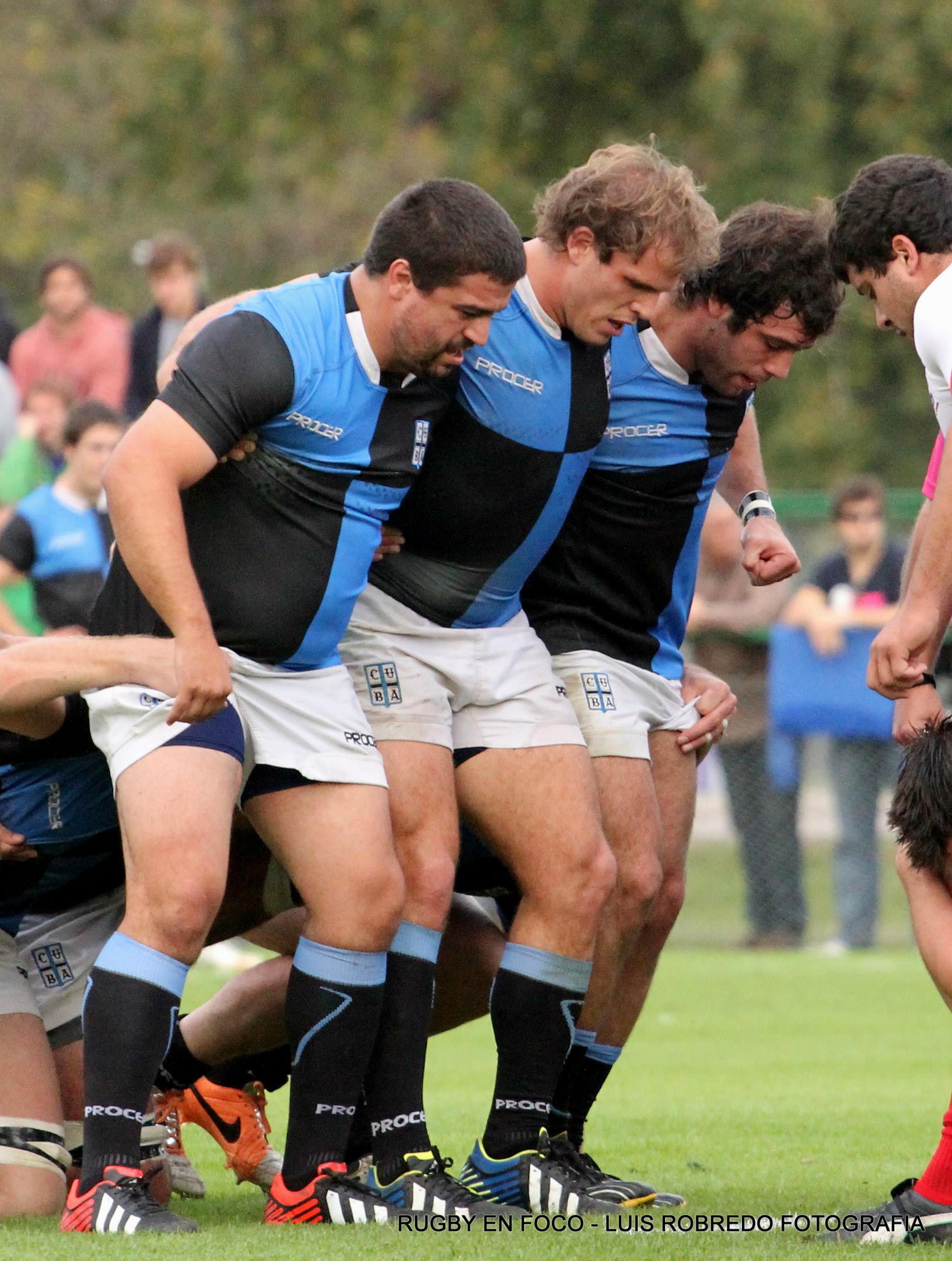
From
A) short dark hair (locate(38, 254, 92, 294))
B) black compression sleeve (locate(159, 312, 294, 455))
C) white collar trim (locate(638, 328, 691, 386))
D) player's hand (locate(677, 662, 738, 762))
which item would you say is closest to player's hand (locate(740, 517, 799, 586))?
player's hand (locate(677, 662, 738, 762))

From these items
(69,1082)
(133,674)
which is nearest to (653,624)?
(133,674)

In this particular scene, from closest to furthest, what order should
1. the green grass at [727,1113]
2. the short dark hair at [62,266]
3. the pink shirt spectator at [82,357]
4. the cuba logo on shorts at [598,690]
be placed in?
1. the green grass at [727,1113]
2. the cuba logo on shorts at [598,690]
3. the short dark hair at [62,266]
4. the pink shirt spectator at [82,357]

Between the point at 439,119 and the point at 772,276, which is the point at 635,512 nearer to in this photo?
the point at 772,276

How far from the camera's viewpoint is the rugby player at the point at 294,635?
156 inches

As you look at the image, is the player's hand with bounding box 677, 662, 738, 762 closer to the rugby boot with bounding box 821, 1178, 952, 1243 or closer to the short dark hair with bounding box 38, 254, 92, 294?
the rugby boot with bounding box 821, 1178, 952, 1243

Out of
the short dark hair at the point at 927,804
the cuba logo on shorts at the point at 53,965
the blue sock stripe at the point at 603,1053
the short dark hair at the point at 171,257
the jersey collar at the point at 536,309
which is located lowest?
the blue sock stripe at the point at 603,1053

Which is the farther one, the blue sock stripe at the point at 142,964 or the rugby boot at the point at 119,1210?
the blue sock stripe at the point at 142,964

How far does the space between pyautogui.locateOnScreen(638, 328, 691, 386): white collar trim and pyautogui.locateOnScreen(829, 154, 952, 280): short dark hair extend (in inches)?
24.0

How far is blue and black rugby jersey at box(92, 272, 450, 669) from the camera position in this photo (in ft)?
13.6

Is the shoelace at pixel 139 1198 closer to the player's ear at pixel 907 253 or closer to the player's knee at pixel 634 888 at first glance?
the player's knee at pixel 634 888

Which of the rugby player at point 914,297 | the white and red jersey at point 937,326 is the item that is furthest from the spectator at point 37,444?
the white and red jersey at point 937,326

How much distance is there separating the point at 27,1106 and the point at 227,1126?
0.64m

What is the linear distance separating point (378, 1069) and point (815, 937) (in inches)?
293

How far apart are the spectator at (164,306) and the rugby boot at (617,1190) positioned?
7134mm
